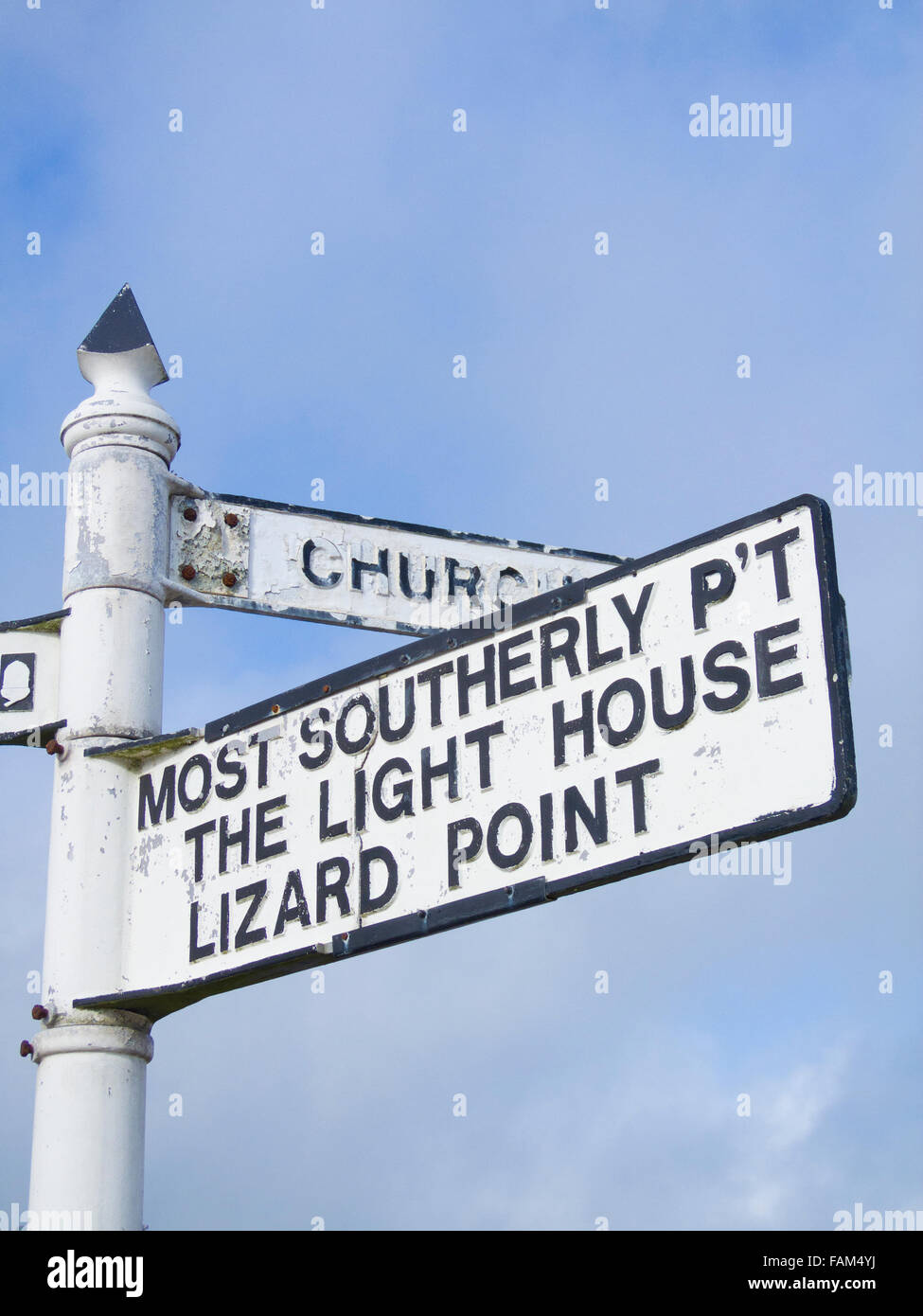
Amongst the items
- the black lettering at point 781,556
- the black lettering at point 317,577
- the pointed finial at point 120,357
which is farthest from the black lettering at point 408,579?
the black lettering at point 781,556

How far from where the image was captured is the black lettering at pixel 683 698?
10.1ft

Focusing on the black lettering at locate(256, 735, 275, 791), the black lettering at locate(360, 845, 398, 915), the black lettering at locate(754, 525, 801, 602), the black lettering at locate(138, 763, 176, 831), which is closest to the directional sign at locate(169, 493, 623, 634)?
the black lettering at locate(138, 763, 176, 831)

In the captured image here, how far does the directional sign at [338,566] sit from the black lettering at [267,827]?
894mm

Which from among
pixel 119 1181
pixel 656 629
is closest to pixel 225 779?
pixel 119 1181

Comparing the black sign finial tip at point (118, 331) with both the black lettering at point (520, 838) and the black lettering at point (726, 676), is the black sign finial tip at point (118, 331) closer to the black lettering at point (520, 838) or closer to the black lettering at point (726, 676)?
the black lettering at point (520, 838)

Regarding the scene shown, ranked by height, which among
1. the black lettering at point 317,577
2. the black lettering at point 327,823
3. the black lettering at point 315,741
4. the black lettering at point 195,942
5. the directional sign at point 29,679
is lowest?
the black lettering at point 195,942

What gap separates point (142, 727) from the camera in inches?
171

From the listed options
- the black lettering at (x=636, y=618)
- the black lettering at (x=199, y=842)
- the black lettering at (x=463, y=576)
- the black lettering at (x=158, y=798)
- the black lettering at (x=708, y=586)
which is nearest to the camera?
the black lettering at (x=708, y=586)

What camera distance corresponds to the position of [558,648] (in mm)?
3396

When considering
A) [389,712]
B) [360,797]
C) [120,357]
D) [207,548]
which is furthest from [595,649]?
[120,357]

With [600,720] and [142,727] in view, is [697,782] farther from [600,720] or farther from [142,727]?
[142,727]

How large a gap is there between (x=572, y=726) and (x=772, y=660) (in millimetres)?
504
